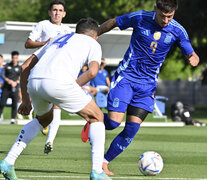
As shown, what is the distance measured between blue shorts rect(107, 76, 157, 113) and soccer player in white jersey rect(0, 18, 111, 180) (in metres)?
1.44

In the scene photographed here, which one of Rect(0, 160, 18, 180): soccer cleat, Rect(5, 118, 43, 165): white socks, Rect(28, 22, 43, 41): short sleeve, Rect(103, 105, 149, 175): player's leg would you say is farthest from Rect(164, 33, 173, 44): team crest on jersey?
Rect(28, 22, 43, 41): short sleeve

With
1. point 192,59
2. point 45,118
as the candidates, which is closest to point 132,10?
point 192,59

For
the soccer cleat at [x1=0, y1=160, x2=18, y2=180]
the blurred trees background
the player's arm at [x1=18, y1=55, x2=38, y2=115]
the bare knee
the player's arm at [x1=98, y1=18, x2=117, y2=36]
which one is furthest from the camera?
the blurred trees background

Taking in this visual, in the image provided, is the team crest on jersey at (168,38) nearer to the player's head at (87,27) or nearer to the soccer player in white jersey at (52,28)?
the player's head at (87,27)

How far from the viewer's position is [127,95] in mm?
8078

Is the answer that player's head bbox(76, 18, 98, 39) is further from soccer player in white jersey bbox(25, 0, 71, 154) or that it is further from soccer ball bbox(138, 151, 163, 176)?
soccer player in white jersey bbox(25, 0, 71, 154)

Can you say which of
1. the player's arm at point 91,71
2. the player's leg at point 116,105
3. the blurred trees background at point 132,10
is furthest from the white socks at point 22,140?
the blurred trees background at point 132,10

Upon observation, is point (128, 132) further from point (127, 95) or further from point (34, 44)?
point (34, 44)

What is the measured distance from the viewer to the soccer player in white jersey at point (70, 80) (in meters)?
6.39

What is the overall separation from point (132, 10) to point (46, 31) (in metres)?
38.5

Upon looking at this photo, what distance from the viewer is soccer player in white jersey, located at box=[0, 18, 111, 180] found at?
639 centimetres

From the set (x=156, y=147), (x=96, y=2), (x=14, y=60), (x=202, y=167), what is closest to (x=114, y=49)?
(x=14, y=60)

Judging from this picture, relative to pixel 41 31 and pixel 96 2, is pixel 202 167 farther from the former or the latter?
pixel 96 2

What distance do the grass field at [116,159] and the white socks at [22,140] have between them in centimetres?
55
